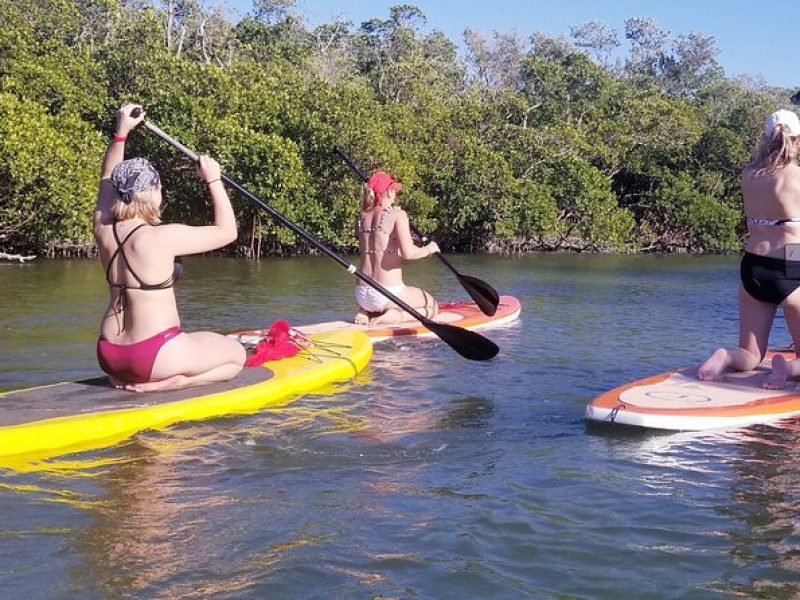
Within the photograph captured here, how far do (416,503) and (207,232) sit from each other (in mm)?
2122

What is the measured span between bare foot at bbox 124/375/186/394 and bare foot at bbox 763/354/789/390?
3.69 m

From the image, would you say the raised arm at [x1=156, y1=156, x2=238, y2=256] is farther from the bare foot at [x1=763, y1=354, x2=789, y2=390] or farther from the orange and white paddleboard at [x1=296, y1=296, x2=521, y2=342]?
the bare foot at [x1=763, y1=354, x2=789, y2=390]

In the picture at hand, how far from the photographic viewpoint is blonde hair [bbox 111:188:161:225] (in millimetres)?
5539

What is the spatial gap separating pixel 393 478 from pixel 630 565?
4.71 ft

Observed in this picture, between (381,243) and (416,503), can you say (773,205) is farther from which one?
(381,243)

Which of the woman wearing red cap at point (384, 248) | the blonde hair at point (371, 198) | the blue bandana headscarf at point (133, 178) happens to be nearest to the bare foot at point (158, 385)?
the blue bandana headscarf at point (133, 178)

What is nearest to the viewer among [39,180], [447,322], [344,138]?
[447,322]

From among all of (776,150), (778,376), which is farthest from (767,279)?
(776,150)

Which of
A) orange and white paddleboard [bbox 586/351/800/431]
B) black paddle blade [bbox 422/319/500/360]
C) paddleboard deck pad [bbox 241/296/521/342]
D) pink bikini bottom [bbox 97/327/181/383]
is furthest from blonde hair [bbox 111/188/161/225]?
paddleboard deck pad [bbox 241/296/521/342]

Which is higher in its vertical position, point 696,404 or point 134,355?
point 134,355

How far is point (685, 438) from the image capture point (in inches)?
224

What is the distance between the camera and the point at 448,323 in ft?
31.9

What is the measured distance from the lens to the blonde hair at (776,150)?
6039mm

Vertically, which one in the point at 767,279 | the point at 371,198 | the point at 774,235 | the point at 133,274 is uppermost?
the point at 371,198
